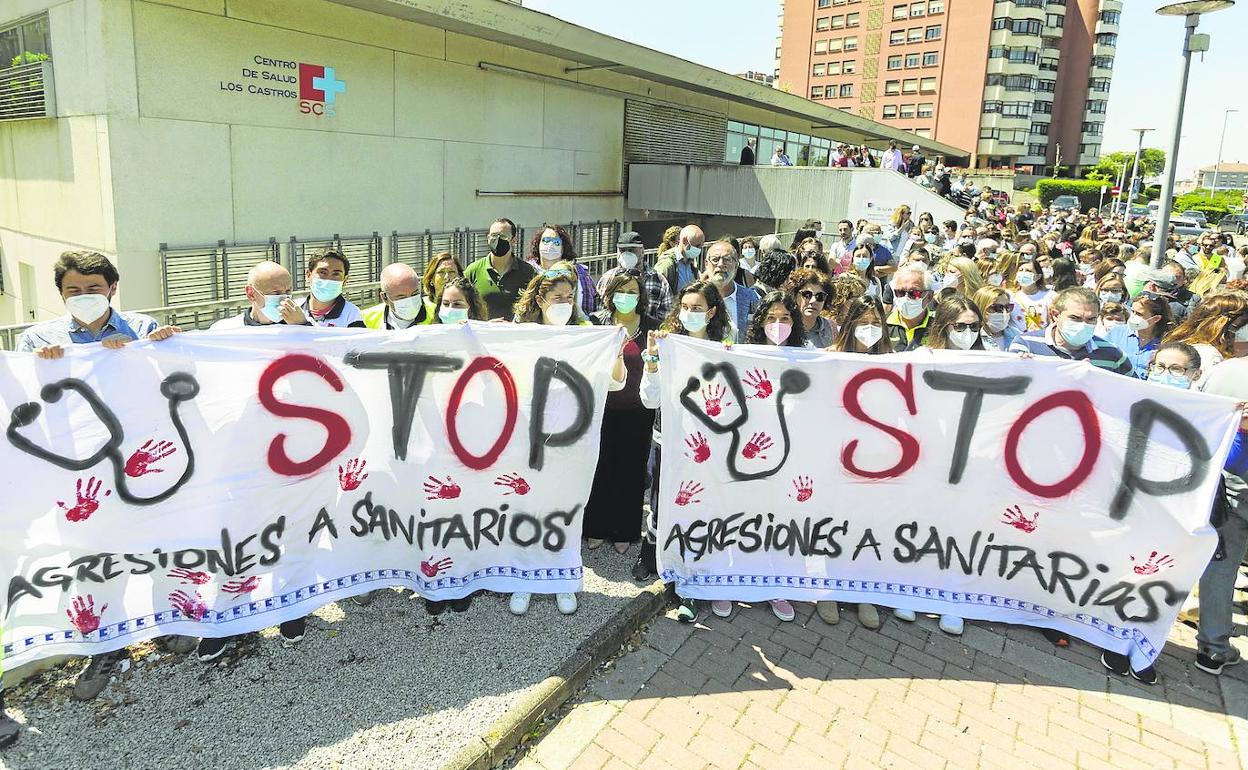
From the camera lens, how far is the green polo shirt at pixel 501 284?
5.68 metres

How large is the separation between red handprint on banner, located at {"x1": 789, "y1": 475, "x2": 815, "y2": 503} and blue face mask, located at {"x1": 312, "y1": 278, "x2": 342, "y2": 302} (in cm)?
273

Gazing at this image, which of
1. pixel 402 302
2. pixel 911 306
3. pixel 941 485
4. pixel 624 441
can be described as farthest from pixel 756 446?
pixel 402 302

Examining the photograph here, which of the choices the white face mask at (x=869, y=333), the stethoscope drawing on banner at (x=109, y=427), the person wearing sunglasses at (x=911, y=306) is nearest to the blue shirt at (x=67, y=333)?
the stethoscope drawing on banner at (x=109, y=427)

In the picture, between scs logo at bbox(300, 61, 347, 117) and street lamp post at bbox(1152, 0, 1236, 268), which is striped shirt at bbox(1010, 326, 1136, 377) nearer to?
street lamp post at bbox(1152, 0, 1236, 268)

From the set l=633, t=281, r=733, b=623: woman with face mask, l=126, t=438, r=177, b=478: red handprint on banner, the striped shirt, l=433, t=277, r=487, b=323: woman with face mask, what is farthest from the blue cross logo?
the striped shirt

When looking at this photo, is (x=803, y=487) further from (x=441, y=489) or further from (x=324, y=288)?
(x=324, y=288)

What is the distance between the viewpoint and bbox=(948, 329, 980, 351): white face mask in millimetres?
4305

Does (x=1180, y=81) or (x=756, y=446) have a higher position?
(x=1180, y=81)

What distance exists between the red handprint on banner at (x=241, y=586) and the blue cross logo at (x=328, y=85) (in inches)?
327

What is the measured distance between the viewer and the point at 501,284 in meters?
5.75

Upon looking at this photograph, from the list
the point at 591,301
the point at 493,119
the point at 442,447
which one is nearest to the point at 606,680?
the point at 442,447

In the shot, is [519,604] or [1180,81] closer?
[519,604]

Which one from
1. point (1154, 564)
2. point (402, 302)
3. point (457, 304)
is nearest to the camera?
point (1154, 564)

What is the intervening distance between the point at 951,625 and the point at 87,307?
451cm
